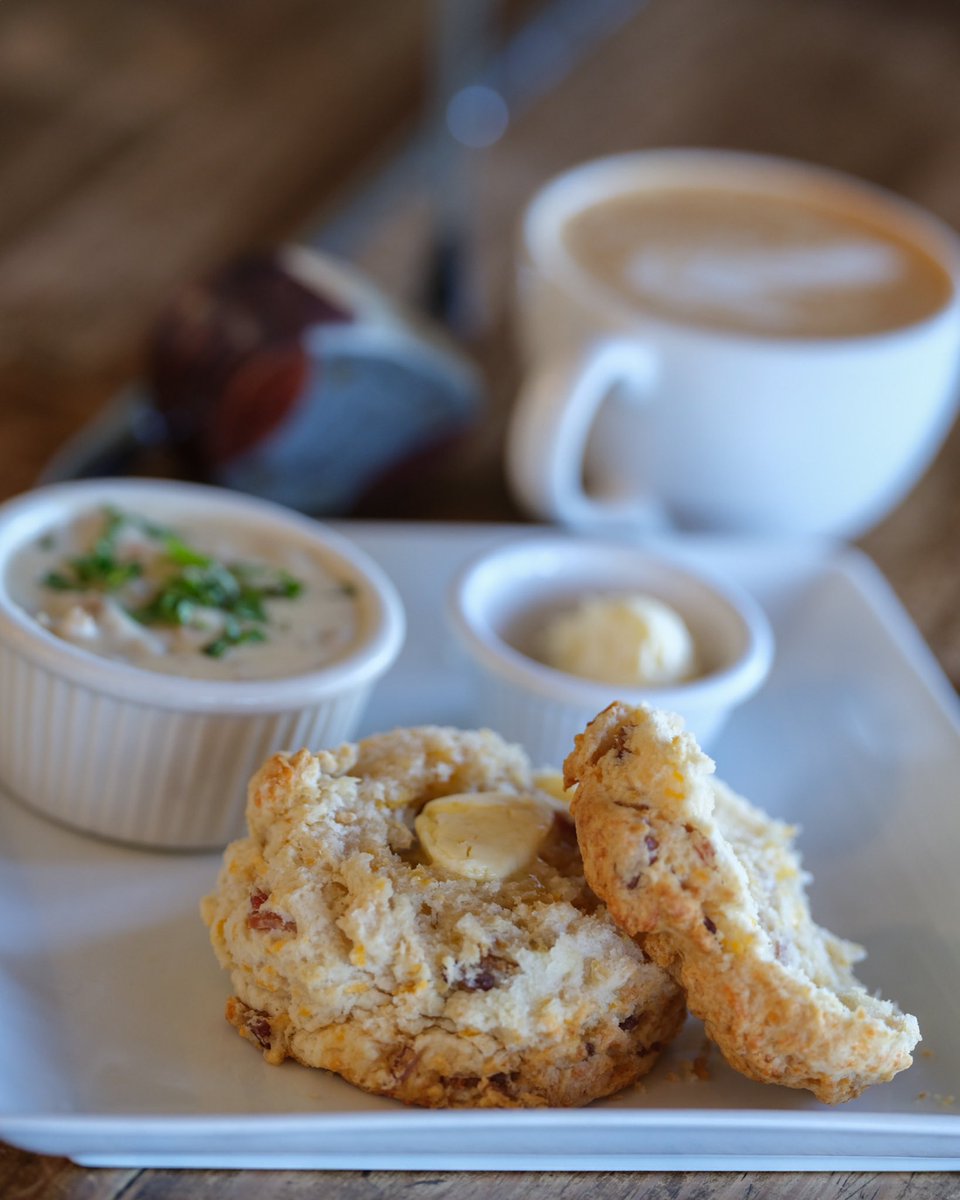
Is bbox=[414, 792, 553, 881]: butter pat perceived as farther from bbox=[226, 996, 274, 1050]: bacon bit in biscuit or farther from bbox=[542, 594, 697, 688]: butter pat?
bbox=[542, 594, 697, 688]: butter pat

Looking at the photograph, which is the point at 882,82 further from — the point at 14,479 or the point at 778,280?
the point at 14,479

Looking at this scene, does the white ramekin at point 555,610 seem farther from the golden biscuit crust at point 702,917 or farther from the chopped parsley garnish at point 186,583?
the golden biscuit crust at point 702,917

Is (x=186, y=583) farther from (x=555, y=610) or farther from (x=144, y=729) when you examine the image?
(x=555, y=610)

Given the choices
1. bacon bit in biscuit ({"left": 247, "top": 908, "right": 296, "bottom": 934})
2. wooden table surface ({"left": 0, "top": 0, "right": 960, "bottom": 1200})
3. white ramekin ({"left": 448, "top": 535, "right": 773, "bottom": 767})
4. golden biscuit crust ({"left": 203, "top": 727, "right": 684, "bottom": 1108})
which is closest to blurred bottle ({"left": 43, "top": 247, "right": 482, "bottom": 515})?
wooden table surface ({"left": 0, "top": 0, "right": 960, "bottom": 1200})

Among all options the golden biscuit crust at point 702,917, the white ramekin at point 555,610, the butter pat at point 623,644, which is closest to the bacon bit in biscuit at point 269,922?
the golden biscuit crust at point 702,917

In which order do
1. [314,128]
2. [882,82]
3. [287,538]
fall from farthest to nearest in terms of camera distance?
[882,82]
[314,128]
[287,538]

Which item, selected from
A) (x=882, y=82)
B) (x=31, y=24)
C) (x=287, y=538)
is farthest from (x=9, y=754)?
(x=882, y=82)

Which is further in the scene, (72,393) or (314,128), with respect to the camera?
(314,128)
